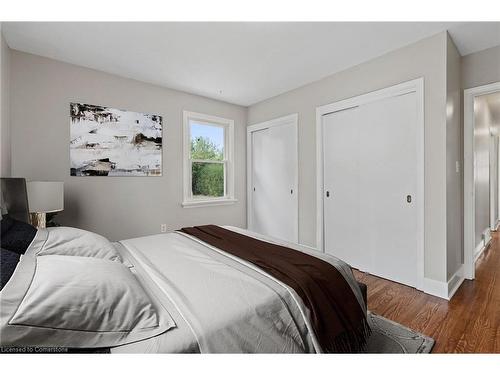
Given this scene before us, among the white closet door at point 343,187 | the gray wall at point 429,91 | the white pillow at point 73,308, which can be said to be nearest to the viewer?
Answer: the white pillow at point 73,308

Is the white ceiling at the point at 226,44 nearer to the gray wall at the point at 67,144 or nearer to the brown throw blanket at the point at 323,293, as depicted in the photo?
the gray wall at the point at 67,144

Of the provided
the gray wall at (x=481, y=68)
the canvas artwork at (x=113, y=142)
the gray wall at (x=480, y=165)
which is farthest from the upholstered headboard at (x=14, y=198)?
the gray wall at (x=480, y=165)

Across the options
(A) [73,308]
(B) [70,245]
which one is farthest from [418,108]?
(B) [70,245]

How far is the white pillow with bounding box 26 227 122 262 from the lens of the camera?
140 centimetres

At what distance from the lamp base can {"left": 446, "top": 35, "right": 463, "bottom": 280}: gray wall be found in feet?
12.2

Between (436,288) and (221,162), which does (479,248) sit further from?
(221,162)

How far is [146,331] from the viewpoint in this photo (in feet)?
2.95

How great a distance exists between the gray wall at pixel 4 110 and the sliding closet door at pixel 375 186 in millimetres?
3373

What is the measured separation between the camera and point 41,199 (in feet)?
7.32

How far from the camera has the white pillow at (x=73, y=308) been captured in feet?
2.48

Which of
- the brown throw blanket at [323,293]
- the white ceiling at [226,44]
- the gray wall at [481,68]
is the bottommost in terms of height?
the brown throw blanket at [323,293]

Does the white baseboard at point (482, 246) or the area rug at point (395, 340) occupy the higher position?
the white baseboard at point (482, 246)
